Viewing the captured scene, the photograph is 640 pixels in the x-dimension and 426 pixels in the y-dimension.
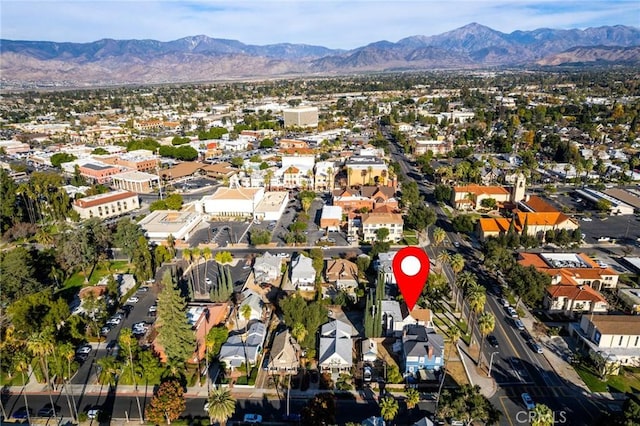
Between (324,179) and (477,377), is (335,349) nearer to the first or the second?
(477,377)

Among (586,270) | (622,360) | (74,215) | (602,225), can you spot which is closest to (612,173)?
(602,225)

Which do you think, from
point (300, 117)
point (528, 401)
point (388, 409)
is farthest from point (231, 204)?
point (300, 117)

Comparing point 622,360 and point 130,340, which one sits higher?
point 130,340

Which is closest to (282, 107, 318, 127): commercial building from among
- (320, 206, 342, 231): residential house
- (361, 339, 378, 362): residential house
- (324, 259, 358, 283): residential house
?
(320, 206, 342, 231): residential house

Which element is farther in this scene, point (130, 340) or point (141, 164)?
point (141, 164)

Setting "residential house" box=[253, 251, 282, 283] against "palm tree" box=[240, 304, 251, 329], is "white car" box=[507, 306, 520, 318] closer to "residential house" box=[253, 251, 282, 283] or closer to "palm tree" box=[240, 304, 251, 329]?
"residential house" box=[253, 251, 282, 283]

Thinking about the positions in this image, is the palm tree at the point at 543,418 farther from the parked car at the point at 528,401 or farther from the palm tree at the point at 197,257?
the palm tree at the point at 197,257

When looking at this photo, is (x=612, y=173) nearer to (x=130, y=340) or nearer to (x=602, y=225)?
(x=602, y=225)
